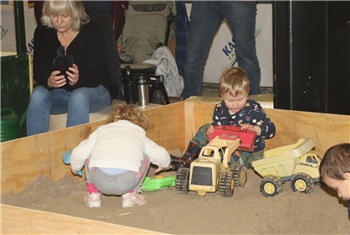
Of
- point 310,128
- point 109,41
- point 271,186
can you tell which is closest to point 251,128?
point 310,128

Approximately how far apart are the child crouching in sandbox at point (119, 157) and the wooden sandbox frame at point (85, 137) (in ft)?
0.53

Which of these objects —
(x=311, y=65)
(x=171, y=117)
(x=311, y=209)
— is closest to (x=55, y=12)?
(x=171, y=117)

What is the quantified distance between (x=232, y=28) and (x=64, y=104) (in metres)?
0.99

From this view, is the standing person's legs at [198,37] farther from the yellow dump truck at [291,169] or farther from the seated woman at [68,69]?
the yellow dump truck at [291,169]

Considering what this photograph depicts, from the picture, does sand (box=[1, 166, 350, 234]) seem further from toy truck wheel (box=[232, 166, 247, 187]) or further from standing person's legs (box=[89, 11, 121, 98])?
standing person's legs (box=[89, 11, 121, 98])

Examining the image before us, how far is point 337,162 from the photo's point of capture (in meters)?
1.96

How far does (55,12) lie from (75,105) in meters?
0.47

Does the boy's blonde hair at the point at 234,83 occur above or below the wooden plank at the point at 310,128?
above

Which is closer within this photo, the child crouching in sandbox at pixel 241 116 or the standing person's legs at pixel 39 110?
the child crouching in sandbox at pixel 241 116

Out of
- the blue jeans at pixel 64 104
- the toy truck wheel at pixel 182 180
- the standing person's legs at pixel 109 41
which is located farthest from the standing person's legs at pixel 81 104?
the toy truck wheel at pixel 182 180

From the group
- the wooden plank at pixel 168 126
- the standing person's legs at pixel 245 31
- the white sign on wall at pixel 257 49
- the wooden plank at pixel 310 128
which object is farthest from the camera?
the white sign on wall at pixel 257 49

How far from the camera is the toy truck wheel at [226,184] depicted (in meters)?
2.39

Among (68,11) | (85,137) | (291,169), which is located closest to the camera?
(291,169)

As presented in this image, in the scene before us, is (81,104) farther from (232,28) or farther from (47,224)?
(47,224)
